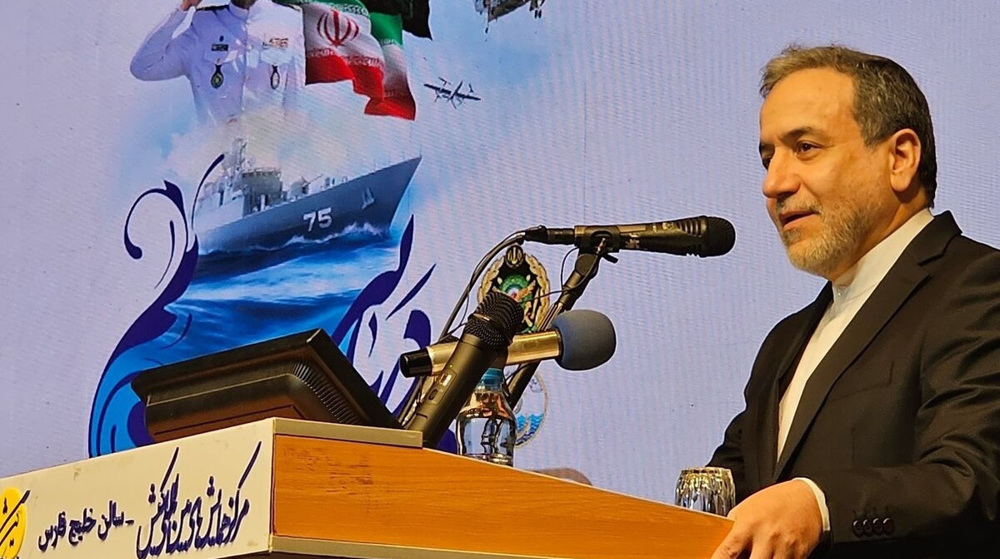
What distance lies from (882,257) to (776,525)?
0.86m

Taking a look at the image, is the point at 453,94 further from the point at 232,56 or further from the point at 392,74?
the point at 232,56

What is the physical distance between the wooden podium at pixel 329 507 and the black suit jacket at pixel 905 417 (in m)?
0.30

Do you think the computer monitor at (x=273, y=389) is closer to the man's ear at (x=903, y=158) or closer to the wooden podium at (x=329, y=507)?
the wooden podium at (x=329, y=507)

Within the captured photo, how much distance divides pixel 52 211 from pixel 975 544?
2.28 metres

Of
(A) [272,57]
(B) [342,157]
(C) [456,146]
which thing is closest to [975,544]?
(C) [456,146]

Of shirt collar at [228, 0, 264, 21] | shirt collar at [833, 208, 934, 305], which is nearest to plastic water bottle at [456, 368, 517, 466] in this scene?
shirt collar at [833, 208, 934, 305]

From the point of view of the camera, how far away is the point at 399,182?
306 centimetres

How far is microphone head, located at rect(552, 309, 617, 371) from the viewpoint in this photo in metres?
1.88

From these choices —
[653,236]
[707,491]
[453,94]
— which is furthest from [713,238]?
[453,94]

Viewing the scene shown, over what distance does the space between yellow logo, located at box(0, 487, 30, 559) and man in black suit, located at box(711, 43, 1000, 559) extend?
772 millimetres

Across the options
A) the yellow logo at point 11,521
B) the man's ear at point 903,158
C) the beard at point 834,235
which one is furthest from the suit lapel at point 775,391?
the yellow logo at point 11,521

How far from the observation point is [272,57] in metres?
3.24

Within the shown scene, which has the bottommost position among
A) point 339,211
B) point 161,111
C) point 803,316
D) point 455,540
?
point 455,540

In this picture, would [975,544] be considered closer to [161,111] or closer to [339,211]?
[339,211]
